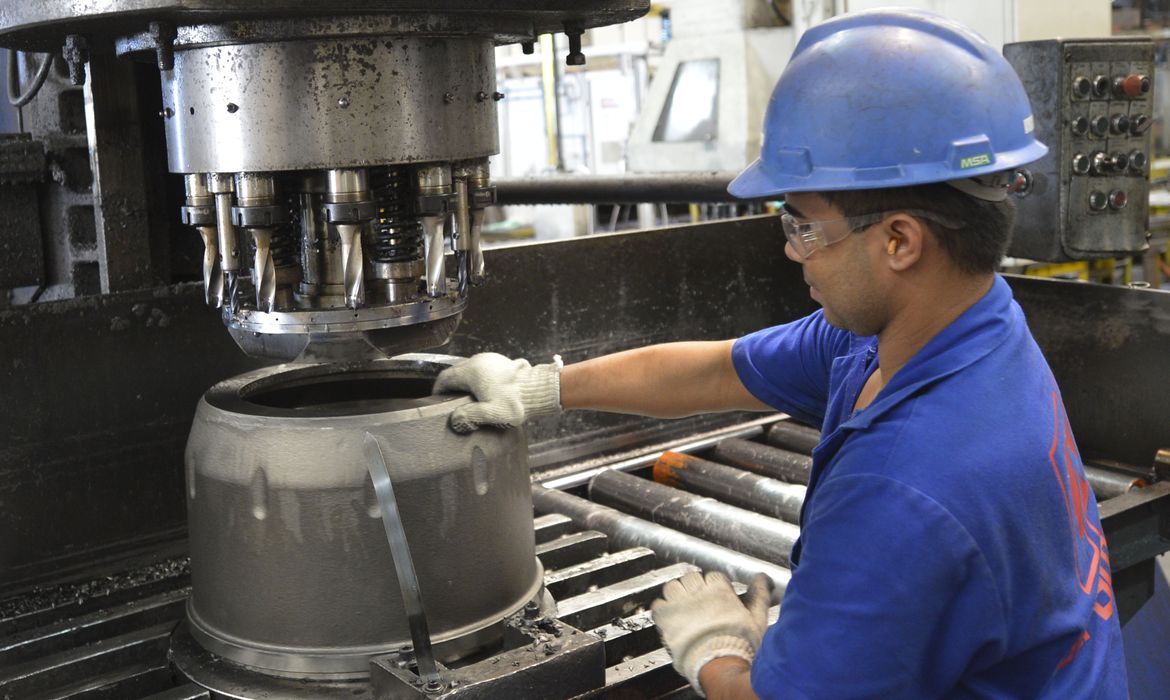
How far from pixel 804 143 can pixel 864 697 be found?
51 cm

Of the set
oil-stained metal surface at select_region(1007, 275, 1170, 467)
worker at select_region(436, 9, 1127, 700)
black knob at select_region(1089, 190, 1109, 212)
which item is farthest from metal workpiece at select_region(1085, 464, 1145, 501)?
worker at select_region(436, 9, 1127, 700)

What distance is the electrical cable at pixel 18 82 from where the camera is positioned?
1.67 metres

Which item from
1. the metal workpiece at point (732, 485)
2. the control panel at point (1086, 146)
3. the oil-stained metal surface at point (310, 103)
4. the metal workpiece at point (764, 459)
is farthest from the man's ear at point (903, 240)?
the control panel at point (1086, 146)

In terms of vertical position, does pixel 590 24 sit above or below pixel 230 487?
above

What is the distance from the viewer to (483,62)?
144 centimetres

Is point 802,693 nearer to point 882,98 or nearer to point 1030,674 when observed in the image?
point 1030,674

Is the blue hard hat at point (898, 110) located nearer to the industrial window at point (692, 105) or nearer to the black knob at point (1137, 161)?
the black knob at point (1137, 161)

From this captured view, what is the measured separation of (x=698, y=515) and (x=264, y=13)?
1150mm

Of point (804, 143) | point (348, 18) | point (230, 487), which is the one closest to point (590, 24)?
point (348, 18)

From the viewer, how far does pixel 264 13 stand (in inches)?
48.2

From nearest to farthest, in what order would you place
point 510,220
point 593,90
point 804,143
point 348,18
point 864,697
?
point 864,697 < point 804,143 < point 348,18 < point 593,90 < point 510,220

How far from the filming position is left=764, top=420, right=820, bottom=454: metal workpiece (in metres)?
2.46

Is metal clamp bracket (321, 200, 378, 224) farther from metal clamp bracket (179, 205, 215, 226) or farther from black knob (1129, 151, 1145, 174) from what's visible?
black knob (1129, 151, 1145, 174)

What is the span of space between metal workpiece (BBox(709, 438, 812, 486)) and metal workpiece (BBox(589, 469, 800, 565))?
0.21 meters
